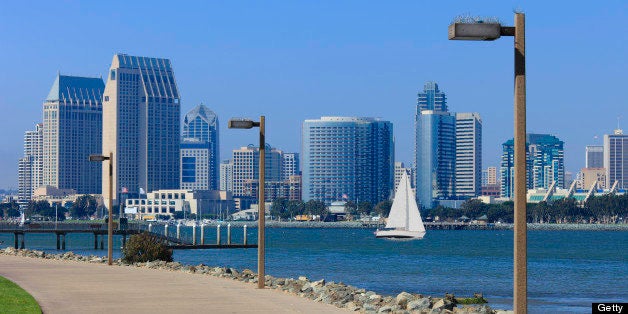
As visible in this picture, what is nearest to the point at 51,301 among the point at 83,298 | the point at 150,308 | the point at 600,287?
the point at 83,298

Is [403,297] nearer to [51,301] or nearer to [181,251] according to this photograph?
[51,301]

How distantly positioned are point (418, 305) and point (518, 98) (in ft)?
51.1

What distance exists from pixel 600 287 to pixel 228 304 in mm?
44850

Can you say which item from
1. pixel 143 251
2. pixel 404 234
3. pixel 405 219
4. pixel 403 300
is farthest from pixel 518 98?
pixel 405 219

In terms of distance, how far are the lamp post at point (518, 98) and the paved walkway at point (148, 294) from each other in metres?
10.3

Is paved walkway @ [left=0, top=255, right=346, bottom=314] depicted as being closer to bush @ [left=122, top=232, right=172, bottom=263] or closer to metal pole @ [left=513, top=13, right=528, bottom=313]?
metal pole @ [left=513, top=13, right=528, bottom=313]

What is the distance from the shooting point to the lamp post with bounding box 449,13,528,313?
66.2ft

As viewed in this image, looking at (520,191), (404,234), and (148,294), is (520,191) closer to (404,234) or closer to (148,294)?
(148,294)

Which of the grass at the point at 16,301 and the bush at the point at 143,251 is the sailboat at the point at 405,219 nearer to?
the bush at the point at 143,251

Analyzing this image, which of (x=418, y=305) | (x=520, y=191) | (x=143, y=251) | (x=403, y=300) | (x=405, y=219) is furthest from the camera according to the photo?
(x=405, y=219)

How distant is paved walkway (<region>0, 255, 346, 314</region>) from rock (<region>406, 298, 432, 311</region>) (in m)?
2.96

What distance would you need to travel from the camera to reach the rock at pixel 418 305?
3444 cm

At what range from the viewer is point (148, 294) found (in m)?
35.2

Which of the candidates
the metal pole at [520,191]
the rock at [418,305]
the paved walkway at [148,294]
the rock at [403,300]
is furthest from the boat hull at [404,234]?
the metal pole at [520,191]
